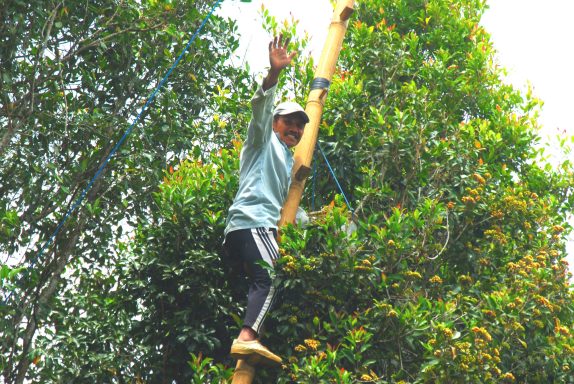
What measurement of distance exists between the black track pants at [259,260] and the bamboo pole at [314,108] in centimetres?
28

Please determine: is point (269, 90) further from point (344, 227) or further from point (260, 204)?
point (344, 227)

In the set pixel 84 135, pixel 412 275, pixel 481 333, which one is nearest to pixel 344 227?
pixel 412 275

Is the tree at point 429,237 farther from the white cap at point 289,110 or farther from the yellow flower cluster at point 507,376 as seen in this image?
the white cap at point 289,110

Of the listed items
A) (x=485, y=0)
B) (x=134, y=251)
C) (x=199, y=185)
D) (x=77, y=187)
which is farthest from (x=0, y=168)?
(x=485, y=0)

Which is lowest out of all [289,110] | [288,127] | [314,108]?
[288,127]

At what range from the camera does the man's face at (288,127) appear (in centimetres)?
605

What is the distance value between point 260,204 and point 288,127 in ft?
2.25

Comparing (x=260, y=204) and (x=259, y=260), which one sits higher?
(x=260, y=204)

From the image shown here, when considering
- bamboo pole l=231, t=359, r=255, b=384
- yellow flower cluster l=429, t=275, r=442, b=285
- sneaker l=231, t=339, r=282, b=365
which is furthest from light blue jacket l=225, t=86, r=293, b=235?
yellow flower cluster l=429, t=275, r=442, b=285

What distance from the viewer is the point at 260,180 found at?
225 inches

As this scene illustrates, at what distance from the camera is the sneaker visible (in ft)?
17.5

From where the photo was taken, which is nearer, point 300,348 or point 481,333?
point 300,348

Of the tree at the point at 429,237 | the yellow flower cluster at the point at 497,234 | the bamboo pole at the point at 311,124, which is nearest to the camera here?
the bamboo pole at the point at 311,124

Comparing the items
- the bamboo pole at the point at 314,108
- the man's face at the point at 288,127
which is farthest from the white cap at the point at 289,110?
the bamboo pole at the point at 314,108
